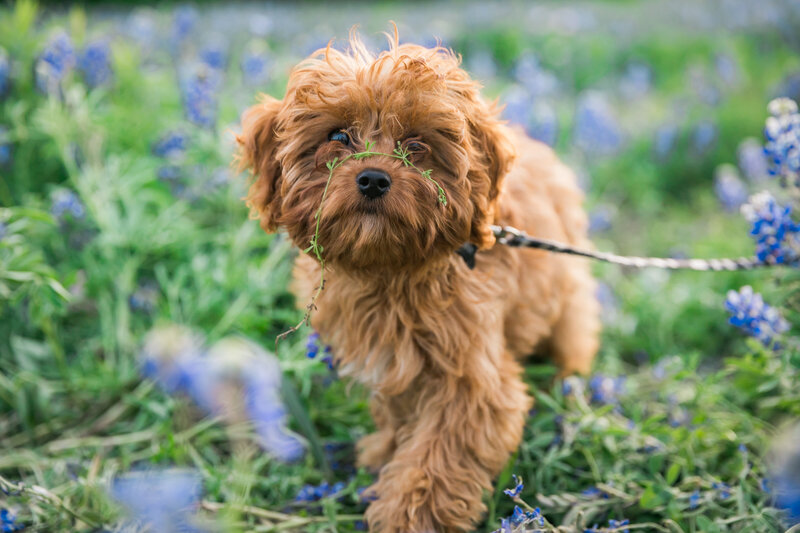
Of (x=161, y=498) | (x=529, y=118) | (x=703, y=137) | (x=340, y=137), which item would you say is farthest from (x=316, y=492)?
(x=703, y=137)

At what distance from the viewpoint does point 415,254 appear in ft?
6.99

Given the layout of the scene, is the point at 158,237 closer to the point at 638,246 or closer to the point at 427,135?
the point at 427,135

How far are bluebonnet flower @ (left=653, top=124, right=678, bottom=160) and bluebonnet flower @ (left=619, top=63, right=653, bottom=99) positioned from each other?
927 mm

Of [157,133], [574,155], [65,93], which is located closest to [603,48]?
[574,155]

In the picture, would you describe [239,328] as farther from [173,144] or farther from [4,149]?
[4,149]

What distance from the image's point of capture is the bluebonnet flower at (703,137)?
5.59 metres

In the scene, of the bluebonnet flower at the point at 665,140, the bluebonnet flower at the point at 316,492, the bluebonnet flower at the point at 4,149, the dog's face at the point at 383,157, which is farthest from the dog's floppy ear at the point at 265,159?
the bluebonnet flower at the point at 665,140

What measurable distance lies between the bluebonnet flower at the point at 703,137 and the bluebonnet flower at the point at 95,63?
480 centimetres

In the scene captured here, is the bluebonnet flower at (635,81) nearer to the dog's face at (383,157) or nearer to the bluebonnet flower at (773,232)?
the bluebonnet flower at (773,232)

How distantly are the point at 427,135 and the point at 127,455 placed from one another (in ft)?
6.88

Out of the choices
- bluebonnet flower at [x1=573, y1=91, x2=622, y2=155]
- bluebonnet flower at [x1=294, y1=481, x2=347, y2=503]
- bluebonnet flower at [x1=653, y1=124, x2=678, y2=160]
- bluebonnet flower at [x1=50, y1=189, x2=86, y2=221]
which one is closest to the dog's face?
bluebonnet flower at [x1=294, y1=481, x2=347, y2=503]

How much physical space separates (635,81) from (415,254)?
17.5ft

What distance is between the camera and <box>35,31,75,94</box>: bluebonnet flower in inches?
149

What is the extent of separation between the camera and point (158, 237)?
12.0 feet
